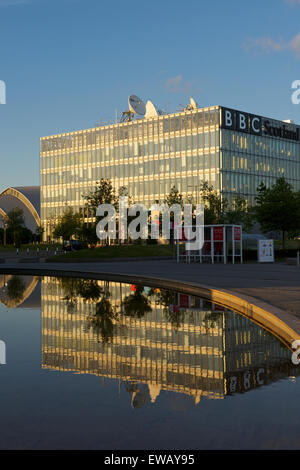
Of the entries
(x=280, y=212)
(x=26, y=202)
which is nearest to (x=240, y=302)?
(x=280, y=212)

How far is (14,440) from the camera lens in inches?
210

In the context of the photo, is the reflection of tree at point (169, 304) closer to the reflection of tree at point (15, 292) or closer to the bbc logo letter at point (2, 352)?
the bbc logo letter at point (2, 352)

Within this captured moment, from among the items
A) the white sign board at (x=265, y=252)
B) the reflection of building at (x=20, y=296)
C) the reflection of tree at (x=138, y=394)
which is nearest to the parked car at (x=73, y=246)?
the white sign board at (x=265, y=252)

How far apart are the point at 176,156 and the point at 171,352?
104446mm

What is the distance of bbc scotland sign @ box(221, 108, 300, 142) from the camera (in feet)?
349

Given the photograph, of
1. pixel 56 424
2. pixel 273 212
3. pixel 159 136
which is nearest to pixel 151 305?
pixel 56 424

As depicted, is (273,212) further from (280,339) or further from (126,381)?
(126,381)

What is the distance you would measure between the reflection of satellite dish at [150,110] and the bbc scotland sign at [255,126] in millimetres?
16414

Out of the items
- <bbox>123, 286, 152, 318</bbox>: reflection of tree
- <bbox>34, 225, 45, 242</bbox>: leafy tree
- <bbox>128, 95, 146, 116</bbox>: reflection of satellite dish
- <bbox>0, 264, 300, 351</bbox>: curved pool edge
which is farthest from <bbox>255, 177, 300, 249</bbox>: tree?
<bbox>34, 225, 45, 242</bbox>: leafy tree

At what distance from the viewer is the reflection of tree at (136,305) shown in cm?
1521

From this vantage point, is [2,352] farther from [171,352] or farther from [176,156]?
[176,156]

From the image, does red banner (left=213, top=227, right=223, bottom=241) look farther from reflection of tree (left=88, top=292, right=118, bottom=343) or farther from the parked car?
the parked car

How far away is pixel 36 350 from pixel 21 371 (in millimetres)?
1723
